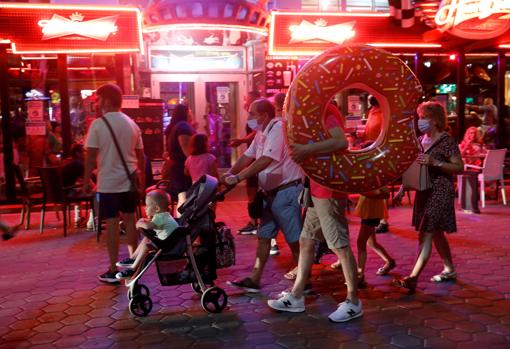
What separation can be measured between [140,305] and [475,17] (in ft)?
24.8

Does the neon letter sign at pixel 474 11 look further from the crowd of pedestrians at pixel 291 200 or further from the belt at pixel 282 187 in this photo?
the belt at pixel 282 187

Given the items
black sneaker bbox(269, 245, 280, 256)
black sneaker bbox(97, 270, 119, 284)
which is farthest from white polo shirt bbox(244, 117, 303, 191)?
black sneaker bbox(97, 270, 119, 284)

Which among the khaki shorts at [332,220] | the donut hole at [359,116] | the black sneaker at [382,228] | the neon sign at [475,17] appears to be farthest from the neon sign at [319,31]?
the khaki shorts at [332,220]

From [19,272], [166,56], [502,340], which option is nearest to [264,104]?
[502,340]

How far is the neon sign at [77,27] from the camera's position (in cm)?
895

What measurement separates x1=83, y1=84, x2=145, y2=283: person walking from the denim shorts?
4.19 ft

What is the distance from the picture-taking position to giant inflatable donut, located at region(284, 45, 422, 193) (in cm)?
A: 393

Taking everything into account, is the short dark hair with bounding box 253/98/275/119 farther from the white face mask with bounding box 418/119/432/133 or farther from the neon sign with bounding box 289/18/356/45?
the neon sign with bounding box 289/18/356/45

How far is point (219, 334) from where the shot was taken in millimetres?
3998

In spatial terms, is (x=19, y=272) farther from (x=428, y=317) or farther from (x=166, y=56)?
(x=166, y=56)

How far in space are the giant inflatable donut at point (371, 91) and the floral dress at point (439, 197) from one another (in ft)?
2.21

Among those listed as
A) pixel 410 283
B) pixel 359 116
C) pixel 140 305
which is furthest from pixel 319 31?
pixel 140 305

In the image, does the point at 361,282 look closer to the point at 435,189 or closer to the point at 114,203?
the point at 435,189

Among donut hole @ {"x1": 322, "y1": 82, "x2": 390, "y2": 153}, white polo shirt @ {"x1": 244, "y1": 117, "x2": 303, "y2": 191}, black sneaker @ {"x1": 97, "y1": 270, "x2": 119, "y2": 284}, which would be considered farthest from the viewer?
black sneaker @ {"x1": 97, "y1": 270, "x2": 119, "y2": 284}
